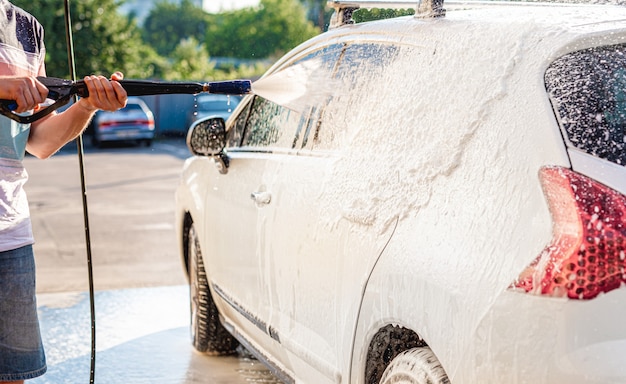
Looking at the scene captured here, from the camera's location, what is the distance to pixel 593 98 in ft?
8.18

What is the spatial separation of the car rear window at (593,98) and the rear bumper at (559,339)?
40cm

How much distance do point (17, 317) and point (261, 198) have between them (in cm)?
121

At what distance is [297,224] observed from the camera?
3525mm

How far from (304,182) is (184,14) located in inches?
4229

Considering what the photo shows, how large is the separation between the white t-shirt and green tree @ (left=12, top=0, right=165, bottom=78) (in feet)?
110

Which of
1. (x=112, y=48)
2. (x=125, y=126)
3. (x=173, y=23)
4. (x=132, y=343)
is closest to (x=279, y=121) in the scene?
(x=132, y=343)

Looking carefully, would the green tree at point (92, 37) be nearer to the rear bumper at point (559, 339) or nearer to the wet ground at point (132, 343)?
the wet ground at point (132, 343)

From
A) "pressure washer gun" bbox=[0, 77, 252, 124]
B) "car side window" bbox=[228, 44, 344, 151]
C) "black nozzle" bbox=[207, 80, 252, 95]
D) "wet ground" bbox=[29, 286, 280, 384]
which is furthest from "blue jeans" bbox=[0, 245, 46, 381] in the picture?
"wet ground" bbox=[29, 286, 280, 384]

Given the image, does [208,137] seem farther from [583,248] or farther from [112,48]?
[112,48]

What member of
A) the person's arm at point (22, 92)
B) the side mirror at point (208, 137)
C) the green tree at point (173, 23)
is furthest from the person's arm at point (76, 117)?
the green tree at point (173, 23)

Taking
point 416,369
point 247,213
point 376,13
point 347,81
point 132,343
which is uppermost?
point 376,13

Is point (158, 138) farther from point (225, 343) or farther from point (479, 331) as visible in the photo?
point (479, 331)

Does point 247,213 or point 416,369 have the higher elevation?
point 247,213

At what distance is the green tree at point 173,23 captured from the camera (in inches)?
4208
